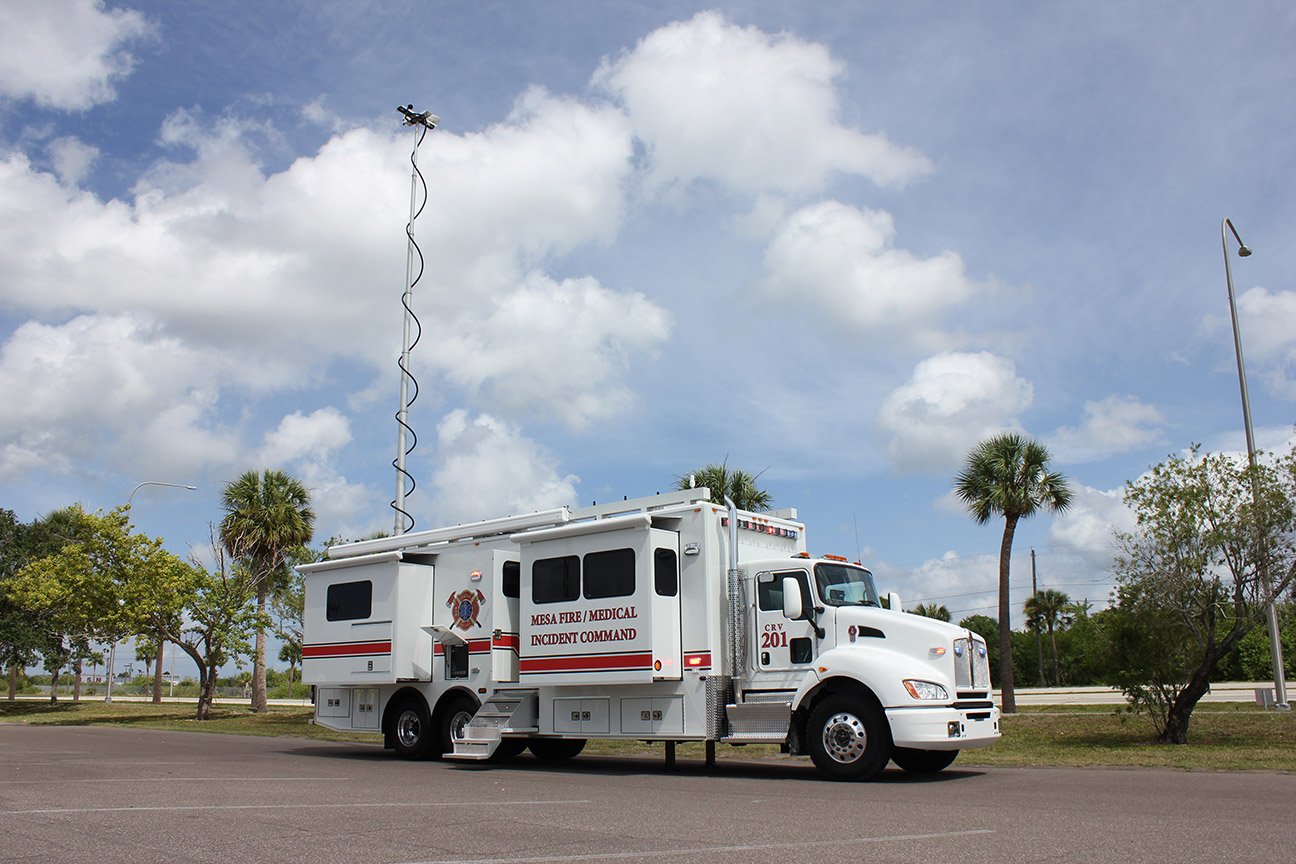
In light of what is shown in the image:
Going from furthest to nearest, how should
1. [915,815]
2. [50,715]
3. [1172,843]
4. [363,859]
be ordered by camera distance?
[50,715] < [915,815] < [1172,843] < [363,859]

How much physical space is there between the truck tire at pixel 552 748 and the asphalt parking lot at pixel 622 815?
2.59 m

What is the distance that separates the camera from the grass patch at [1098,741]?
1571 cm

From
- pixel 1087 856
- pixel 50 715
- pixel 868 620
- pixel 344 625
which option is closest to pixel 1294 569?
pixel 868 620

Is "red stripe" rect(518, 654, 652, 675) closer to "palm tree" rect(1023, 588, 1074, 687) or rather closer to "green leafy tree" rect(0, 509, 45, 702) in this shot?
"green leafy tree" rect(0, 509, 45, 702)

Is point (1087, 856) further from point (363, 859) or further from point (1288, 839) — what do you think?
point (363, 859)

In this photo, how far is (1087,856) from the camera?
23.5 ft

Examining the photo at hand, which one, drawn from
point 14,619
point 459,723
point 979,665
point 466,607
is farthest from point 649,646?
point 14,619

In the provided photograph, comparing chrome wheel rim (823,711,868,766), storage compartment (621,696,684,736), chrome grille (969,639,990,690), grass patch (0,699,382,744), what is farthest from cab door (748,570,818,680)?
grass patch (0,699,382,744)

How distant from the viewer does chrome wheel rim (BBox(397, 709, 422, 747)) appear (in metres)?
17.8

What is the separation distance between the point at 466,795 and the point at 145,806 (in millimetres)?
3162

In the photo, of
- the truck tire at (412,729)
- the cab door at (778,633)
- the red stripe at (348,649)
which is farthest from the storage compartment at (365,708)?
the cab door at (778,633)

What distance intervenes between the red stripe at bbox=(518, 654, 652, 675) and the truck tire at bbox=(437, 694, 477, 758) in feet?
5.30

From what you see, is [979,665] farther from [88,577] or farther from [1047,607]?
[1047,607]

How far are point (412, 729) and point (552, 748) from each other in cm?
234
